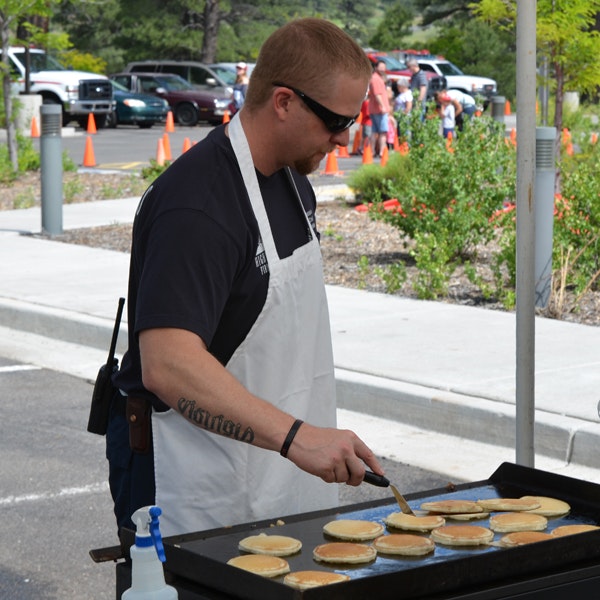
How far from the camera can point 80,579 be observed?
5191 mm

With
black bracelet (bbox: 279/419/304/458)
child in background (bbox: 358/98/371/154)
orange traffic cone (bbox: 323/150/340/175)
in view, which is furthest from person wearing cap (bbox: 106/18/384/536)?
child in background (bbox: 358/98/371/154)

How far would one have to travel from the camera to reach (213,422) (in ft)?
9.09

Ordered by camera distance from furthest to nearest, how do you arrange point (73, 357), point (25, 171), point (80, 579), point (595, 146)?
point (25, 171)
point (595, 146)
point (73, 357)
point (80, 579)

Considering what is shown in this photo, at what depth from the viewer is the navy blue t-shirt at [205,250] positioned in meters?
2.74

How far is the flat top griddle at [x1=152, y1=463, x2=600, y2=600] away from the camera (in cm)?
243

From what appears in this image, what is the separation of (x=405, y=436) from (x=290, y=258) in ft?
13.8

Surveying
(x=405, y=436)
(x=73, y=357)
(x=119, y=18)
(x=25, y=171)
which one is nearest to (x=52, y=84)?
(x=25, y=171)

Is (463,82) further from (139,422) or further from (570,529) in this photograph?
(570,529)

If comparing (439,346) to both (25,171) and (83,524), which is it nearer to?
(83,524)

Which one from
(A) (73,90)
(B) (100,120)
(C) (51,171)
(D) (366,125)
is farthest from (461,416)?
(B) (100,120)

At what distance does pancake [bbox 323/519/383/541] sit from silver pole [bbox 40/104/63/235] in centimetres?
1119

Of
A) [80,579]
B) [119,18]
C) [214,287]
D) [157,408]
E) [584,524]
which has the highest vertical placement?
[119,18]

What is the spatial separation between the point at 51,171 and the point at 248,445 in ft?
36.8

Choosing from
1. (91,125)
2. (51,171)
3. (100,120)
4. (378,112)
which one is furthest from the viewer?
(100,120)
